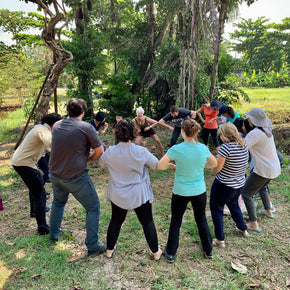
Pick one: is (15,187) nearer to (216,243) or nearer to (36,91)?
(216,243)

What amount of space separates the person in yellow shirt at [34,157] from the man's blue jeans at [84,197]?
47 cm

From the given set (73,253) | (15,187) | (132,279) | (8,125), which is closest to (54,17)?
(15,187)

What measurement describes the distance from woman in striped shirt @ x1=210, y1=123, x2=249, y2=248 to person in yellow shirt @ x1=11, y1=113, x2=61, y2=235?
6.67 ft

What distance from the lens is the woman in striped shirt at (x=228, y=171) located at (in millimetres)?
2811

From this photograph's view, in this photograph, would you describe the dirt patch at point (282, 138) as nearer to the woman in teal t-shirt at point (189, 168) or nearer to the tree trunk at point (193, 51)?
the tree trunk at point (193, 51)

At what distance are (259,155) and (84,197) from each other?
7.36 ft

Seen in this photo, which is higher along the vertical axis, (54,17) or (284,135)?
(54,17)

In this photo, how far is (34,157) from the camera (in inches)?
130

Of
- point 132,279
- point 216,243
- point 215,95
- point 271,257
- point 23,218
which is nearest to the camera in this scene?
point 132,279

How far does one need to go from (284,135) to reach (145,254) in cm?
630

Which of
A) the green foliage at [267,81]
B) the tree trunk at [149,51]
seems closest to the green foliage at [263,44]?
the green foliage at [267,81]

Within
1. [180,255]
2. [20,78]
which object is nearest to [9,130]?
[20,78]

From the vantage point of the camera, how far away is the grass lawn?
2.59m

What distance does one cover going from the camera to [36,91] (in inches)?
643
